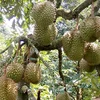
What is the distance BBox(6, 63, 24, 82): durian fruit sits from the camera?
1.18 meters

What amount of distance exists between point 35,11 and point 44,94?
138 cm

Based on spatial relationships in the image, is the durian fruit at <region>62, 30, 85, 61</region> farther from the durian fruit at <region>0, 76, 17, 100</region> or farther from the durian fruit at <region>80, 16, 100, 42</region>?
the durian fruit at <region>0, 76, 17, 100</region>

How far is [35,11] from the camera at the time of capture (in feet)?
4.30

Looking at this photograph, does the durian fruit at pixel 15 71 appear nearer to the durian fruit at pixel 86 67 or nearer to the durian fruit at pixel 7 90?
the durian fruit at pixel 7 90

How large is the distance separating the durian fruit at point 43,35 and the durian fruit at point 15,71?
0.53 feet

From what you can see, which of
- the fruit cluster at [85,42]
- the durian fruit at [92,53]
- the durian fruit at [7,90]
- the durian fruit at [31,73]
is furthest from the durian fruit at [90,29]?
the durian fruit at [7,90]

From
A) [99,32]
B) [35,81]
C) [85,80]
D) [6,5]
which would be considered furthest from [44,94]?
[99,32]

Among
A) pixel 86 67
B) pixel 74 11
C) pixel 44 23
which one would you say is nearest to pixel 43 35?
pixel 44 23

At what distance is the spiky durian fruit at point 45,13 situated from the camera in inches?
49.4

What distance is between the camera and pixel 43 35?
1297mm

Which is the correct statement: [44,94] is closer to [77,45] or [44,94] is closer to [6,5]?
[6,5]

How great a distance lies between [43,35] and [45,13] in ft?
0.33

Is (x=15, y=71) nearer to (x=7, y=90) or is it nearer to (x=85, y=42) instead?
(x=7, y=90)

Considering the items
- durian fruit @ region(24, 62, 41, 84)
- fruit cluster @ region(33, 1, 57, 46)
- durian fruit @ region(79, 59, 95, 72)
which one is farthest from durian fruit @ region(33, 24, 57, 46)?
durian fruit @ region(79, 59, 95, 72)
